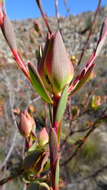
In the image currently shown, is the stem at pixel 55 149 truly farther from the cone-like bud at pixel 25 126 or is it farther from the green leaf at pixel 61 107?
the cone-like bud at pixel 25 126

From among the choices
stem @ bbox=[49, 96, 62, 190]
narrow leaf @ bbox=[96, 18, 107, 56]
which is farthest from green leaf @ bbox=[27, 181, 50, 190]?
narrow leaf @ bbox=[96, 18, 107, 56]

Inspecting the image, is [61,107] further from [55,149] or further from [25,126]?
[25,126]

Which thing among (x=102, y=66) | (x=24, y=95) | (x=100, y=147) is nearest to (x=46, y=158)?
(x=100, y=147)

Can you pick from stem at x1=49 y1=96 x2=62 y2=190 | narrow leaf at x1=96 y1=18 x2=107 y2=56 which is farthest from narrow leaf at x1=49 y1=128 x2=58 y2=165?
narrow leaf at x1=96 y1=18 x2=107 y2=56

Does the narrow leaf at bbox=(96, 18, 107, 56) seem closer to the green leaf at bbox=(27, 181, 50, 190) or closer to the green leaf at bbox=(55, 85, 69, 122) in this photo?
the green leaf at bbox=(55, 85, 69, 122)

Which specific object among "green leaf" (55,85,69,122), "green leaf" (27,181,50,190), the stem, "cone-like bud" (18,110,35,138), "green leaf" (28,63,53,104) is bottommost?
"green leaf" (27,181,50,190)

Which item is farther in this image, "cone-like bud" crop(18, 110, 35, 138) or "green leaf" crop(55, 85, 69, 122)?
"cone-like bud" crop(18, 110, 35, 138)

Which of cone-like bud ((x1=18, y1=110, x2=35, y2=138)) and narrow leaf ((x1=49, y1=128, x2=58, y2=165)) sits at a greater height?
narrow leaf ((x1=49, y1=128, x2=58, y2=165))

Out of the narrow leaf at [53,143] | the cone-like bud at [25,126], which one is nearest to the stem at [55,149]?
the narrow leaf at [53,143]

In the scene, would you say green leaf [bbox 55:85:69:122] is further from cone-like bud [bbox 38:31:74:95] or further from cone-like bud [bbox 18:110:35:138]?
cone-like bud [bbox 18:110:35:138]
